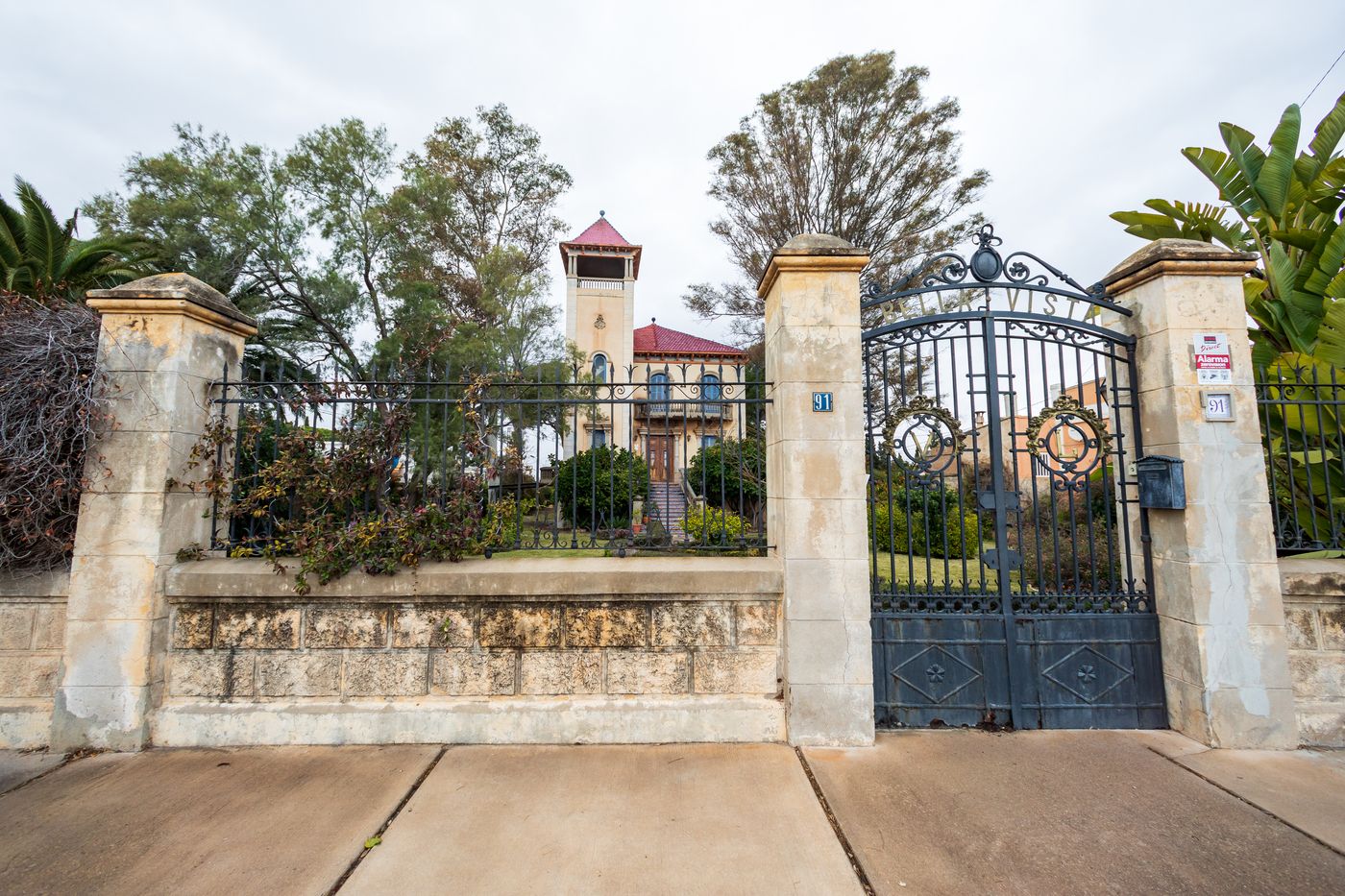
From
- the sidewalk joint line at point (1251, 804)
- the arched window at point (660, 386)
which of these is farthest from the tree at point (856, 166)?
the sidewalk joint line at point (1251, 804)

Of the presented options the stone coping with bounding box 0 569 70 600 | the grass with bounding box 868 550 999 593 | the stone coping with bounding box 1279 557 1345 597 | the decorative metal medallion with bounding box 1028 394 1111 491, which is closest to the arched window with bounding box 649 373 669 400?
the grass with bounding box 868 550 999 593

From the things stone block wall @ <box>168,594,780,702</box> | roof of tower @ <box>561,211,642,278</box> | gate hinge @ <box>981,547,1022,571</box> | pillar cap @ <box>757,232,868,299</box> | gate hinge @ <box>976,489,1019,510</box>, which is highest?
roof of tower @ <box>561,211,642,278</box>

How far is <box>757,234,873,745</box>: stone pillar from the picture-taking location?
11.7ft

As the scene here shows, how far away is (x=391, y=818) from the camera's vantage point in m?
2.79

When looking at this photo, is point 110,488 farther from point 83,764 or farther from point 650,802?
point 650,802

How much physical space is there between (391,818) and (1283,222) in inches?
359

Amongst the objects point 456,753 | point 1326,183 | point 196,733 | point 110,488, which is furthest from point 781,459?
point 1326,183

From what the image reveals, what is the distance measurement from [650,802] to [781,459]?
2242mm

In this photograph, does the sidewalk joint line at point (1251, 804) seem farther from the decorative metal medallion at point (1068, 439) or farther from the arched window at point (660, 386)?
the arched window at point (660, 386)

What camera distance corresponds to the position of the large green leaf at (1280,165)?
5199 mm

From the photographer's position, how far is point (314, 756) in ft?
11.2

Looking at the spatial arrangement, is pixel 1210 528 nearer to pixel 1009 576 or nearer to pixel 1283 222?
pixel 1009 576

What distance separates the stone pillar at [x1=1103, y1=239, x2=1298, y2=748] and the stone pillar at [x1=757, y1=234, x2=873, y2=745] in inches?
88.5

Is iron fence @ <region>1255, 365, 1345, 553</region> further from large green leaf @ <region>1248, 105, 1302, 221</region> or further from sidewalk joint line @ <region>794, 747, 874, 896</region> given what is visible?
sidewalk joint line @ <region>794, 747, 874, 896</region>
